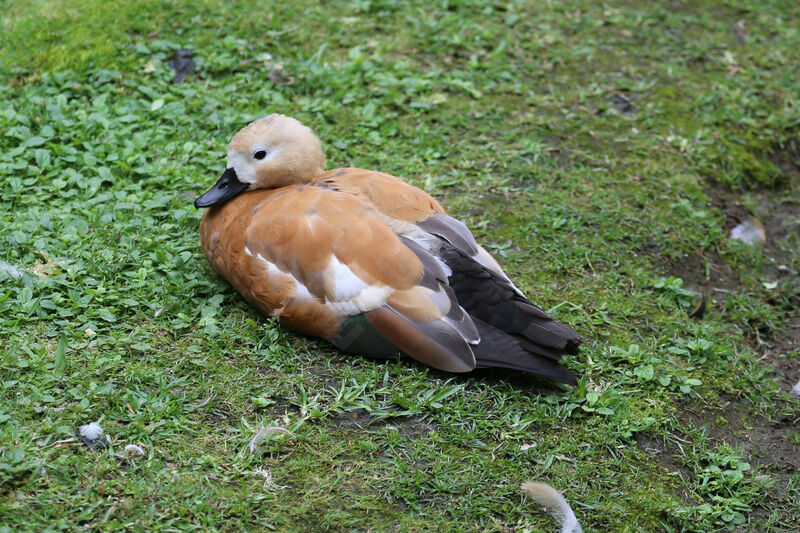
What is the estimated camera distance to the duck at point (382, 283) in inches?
129

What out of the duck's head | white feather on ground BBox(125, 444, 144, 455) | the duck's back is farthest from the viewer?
the duck's head

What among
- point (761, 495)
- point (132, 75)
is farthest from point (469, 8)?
point (761, 495)

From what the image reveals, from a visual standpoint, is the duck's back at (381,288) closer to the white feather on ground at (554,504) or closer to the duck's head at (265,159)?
the duck's head at (265,159)

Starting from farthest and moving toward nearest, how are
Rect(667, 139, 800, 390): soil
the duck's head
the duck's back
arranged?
1. Rect(667, 139, 800, 390): soil
2. the duck's head
3. the duck's back

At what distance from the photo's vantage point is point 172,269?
3.77 metres

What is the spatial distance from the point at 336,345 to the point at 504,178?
188cm

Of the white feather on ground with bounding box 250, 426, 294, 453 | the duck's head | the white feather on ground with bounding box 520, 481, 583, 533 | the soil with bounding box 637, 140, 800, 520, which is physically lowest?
the soil with bounding box 637, 140, 800, 520

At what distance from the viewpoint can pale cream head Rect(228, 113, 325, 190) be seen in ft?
12.4

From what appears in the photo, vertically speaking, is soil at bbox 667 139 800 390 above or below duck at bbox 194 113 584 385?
below

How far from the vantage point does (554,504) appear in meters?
2.86

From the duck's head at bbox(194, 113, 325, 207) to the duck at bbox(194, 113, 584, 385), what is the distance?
0.19 meters

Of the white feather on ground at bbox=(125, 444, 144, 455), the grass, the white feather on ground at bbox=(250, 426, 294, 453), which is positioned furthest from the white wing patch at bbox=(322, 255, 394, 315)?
the white feather on ground at bbox=(125, 444, 144, 455)

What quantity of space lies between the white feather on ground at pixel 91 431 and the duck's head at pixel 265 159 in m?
1.22

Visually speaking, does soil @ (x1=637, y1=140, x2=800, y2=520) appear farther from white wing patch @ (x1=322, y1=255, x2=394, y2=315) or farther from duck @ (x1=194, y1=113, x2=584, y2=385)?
white wing patch @ (x1=322, y1=255, x2=394, y2=315)
